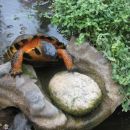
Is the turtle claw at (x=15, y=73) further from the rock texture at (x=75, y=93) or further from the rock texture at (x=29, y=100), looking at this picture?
the rock texture at (x=75, y=93)

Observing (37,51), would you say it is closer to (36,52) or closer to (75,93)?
(36,52)

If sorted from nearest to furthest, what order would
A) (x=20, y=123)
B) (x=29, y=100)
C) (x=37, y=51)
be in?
1. (x=29, y=100)
2. (x=20, y=123)
3. (x=37, y=51)

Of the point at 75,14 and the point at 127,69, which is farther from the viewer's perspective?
the point at 75,14

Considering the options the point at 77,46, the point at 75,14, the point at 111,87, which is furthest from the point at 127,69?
the point at 75,14

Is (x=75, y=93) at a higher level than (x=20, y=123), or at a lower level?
higher

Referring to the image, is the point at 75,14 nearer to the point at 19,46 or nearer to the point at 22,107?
the point at 19,46

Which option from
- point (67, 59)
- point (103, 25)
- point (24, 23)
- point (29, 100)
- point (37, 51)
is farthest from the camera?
point (24, 23)

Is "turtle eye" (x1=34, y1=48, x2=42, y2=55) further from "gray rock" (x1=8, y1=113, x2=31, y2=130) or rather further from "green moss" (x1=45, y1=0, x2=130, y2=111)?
"gray rock" (x1=8, y1=113, x2=31, y2=130)

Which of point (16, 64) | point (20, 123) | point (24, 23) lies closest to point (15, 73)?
point (16, 64)
